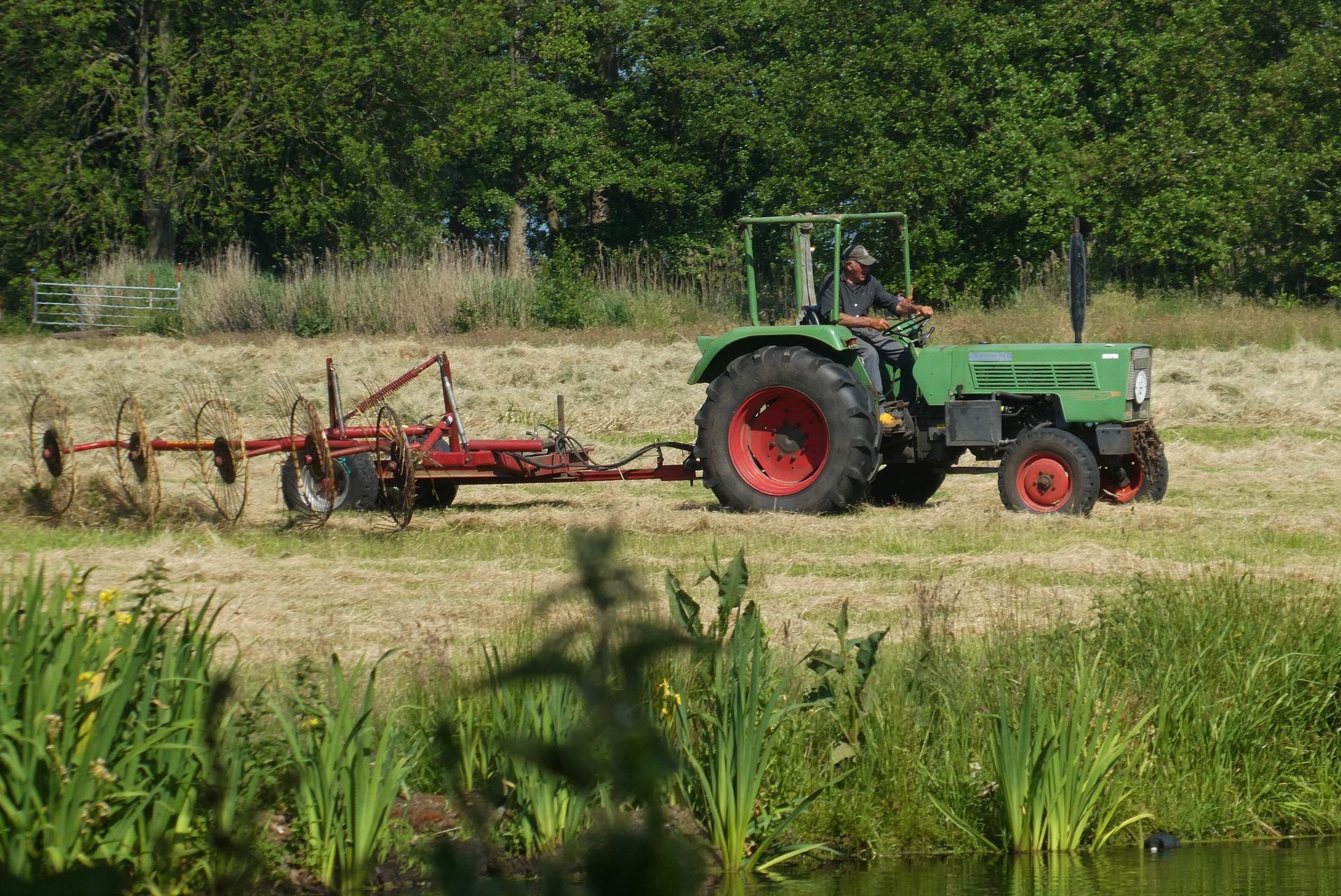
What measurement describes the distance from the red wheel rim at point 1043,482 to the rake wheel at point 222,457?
510 centimetres

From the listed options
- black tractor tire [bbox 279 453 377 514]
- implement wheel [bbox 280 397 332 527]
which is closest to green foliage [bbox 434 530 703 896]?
implement wheel [bbox 280 397 332 527]

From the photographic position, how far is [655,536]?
10.1m

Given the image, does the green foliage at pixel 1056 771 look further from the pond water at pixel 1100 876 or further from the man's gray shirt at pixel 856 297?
the man's gray shirt at pixel 856 297

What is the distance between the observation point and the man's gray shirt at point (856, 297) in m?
11.2

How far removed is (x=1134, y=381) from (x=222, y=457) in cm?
616

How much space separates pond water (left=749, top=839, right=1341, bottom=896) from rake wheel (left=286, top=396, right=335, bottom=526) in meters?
5.40

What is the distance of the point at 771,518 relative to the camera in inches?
421

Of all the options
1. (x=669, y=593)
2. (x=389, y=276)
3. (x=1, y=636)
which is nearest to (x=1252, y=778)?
(x=669, y=593)

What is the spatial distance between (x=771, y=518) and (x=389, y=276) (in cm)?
1622

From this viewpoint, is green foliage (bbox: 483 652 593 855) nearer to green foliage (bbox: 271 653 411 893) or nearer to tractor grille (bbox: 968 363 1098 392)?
A: green foliage (bbox: 271 653 411 893)

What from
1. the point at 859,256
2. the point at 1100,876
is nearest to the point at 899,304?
the point at 859,256

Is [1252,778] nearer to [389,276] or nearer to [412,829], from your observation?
[412,829]

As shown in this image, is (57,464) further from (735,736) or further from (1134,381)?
(1134,381)

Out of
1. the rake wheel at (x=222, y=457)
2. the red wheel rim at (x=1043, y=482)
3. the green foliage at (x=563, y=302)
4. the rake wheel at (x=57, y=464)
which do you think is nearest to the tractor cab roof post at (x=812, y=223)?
the red wheel rim at (x=1043, y=482)
